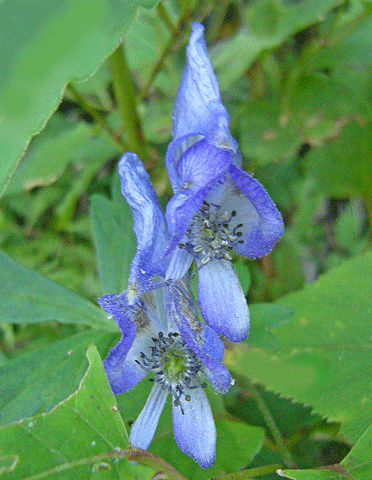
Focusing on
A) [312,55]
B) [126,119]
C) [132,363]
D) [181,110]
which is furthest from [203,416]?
[312,55]

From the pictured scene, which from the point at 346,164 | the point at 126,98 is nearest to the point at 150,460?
the point at 126,98

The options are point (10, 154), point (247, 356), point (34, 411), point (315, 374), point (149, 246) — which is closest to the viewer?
point (10, 154)

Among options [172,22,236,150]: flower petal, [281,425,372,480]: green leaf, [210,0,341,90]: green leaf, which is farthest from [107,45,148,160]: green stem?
[281,425,372,480]: green leaf

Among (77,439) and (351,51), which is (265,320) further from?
(351,51)

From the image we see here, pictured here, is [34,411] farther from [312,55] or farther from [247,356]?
[312,55]

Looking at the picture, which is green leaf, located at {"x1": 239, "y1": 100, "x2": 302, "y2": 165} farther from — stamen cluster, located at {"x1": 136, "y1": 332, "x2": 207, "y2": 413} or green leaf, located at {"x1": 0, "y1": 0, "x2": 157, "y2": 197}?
green leaf, located at {"x1": 0, "y1": 0, "x2": 157, "y2": 197}

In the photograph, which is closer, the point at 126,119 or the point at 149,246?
the point at 149,246

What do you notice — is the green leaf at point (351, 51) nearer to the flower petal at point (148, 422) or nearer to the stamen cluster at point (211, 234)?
the stamen cluster at point (211, 234)
